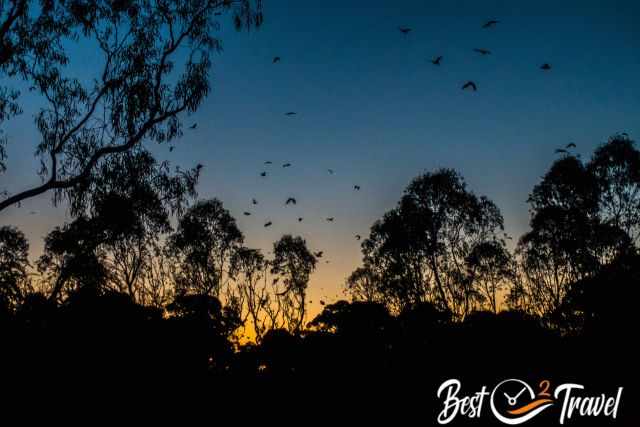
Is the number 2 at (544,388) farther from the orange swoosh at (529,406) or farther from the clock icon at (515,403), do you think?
the orange swoosh at (529,406)

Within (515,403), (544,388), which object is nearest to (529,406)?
(515,403)

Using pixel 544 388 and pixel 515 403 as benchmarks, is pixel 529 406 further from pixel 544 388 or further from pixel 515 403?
pixel 544 388

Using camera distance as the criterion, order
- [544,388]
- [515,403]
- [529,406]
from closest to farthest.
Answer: [529,406] → [515,403] → [544,388]

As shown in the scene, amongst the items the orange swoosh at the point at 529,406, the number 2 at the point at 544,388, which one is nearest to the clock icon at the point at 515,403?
the orange swoosh at the point at 529,406

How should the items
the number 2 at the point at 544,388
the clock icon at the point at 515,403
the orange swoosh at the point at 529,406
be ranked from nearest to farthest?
the clock icon at the point at 515,403
the orange swoosh at the point at 529,406
the number 2 at the point at 544,388

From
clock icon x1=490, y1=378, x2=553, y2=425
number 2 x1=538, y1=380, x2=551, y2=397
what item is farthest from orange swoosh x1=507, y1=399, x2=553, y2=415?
number 2 x1=538, y1=380, x2=551, y2=397

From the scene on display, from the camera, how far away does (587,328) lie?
72.0ft

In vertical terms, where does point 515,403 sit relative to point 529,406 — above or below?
above

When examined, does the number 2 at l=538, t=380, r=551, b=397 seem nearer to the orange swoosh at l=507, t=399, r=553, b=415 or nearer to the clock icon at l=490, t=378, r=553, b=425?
the clock icon at l=490, t=378, r=553, b=425

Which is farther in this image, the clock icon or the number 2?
the number 2

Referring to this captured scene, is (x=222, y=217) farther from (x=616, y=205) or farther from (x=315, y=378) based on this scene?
(x=616, y=205)

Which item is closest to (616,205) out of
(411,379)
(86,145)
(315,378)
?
(411,379)

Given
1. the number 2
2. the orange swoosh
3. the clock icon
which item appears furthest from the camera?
the number 2

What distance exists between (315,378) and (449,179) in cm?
2011
